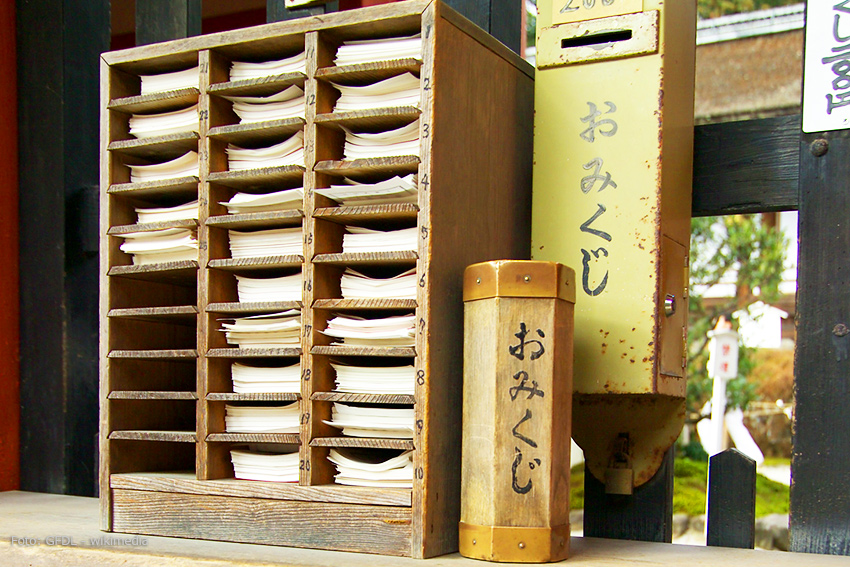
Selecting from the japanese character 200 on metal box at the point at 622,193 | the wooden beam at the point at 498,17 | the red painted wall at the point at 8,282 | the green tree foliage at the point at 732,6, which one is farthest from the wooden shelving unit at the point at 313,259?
the green tree foliage at the point at 732,6

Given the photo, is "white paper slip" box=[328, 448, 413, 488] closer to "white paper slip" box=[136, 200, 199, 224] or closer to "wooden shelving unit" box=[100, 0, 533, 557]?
"wooden shelving unit" box=[100, 0, 533, 557]

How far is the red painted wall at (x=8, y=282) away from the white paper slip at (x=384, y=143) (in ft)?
6.37

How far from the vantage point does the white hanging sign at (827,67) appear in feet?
8.12

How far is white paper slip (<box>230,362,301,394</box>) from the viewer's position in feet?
8.11

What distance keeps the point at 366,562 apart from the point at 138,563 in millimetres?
625

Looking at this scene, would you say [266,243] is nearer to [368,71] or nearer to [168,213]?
[168,213]

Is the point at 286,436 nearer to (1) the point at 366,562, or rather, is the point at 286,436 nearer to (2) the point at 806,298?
(1) the point at 366,562

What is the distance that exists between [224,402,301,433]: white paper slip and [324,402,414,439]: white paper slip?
0.12 metres

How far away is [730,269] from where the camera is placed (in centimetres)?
1189

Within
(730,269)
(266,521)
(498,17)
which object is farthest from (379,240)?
(730,269)

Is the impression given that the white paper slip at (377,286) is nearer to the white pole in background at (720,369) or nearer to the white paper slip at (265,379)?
the white paper slip at (265,379)

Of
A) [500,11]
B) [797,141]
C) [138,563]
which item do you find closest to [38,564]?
[138,563]

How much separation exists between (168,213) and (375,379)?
0.92 m

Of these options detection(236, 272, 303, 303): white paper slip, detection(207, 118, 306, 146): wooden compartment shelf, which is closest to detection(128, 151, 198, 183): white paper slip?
detection(207, 118, 306, 146): wooden compartment shelf
